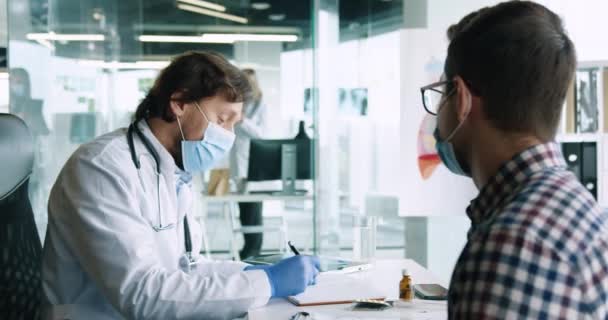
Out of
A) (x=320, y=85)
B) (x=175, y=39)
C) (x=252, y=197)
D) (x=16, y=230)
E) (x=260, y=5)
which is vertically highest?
(x=260, y=5)

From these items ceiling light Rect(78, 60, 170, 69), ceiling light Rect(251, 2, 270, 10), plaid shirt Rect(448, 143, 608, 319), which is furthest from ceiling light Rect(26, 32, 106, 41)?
plaid shirt Rect(448, 143, 608, 319)

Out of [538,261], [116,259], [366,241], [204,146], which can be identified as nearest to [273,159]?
[366,241]

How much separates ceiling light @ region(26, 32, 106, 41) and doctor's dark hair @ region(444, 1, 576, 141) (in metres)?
3.17

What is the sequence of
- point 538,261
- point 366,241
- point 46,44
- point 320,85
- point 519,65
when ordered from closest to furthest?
point 538,261 < point 519,65 < point 366,241 < point 320,85 < point 46,44

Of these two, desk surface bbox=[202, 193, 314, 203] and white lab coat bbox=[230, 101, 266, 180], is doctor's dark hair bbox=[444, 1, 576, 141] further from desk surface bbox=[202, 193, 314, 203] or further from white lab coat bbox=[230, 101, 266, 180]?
white lab coat bbox=[230, 101, 266, 180]

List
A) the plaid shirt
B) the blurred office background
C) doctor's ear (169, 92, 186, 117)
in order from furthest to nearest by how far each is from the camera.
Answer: the blurred office background
doctor's ear (169, 92, 186, 117)
the plaid shirt

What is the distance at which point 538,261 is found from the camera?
82cm

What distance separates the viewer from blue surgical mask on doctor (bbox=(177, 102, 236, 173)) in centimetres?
204

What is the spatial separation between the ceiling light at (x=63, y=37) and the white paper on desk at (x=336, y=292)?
8.18 feet

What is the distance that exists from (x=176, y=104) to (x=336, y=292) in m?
0.67

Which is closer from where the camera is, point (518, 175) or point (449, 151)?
point (518, 175)

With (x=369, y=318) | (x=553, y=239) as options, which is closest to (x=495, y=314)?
(x=553, y=239)

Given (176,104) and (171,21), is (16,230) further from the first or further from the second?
(171,21)

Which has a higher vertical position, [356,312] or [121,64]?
[121,64]
